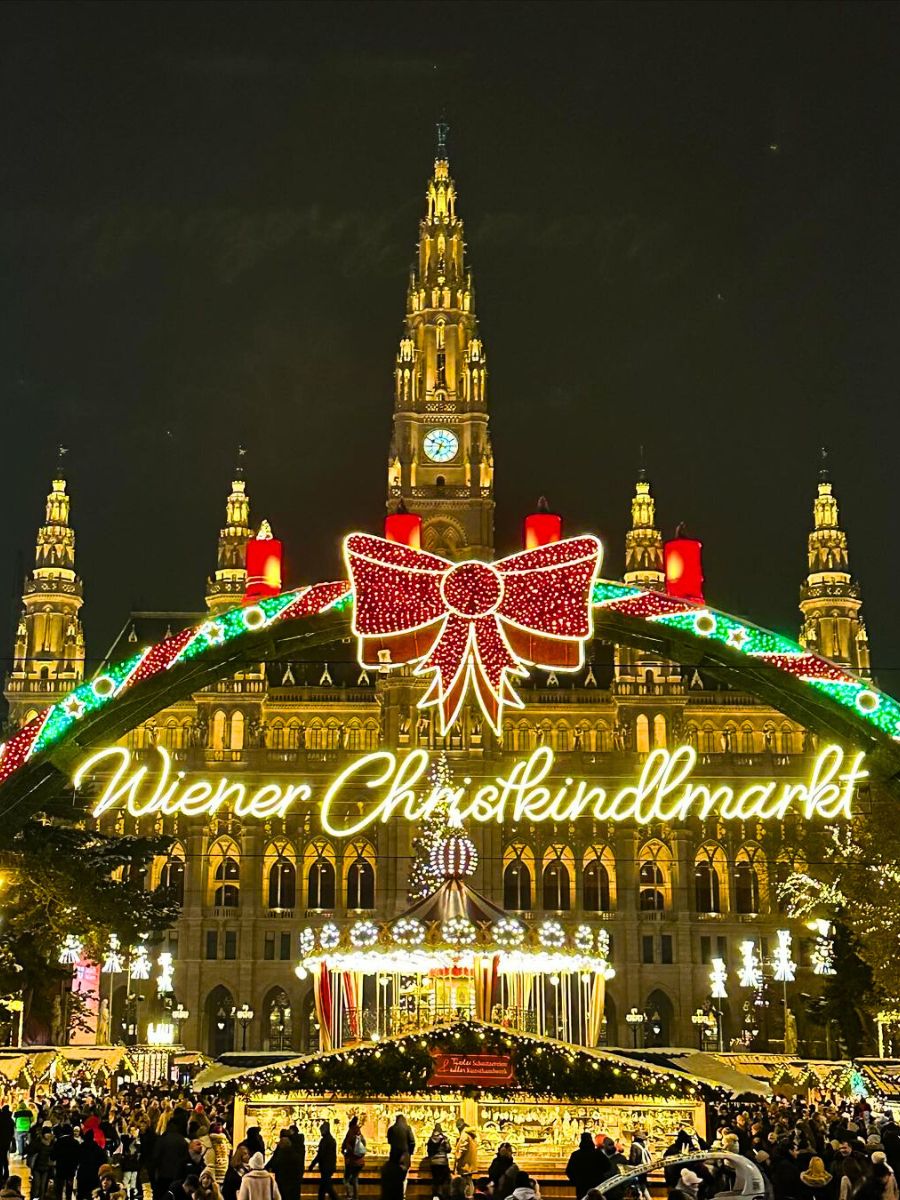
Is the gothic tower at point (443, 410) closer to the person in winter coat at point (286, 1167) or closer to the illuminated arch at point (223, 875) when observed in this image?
the illuminated arch at point (223, 875)

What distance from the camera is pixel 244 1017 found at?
6688 cm

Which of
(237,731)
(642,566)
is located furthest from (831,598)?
(237,731)

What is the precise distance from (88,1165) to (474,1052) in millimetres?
6063

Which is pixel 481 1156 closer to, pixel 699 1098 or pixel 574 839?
pixel 699 1098

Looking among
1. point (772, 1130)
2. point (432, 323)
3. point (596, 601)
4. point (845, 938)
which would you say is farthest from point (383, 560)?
point (432, 323)

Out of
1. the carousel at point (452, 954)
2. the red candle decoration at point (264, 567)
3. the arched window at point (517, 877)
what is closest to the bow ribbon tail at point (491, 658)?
the red candle decoration at point (264, 567)

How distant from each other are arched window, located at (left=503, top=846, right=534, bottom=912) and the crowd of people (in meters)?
47.9

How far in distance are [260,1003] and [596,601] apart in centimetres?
5443

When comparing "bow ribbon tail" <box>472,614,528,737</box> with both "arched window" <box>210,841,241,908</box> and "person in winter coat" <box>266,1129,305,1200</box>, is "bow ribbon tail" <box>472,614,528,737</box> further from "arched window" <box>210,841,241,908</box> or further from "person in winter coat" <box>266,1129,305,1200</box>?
"arched window" <box>210,841,241,908</box>

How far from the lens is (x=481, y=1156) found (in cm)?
2098

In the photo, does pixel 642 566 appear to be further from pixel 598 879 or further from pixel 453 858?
pixel 453 858

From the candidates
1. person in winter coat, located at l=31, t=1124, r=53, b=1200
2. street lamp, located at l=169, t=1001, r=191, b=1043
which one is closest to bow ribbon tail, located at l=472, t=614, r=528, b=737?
person in winter coat, located at l=31, t=1124, r=53, b=1200

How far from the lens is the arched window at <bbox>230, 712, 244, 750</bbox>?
237 ft

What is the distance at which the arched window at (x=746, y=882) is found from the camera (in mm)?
70688
